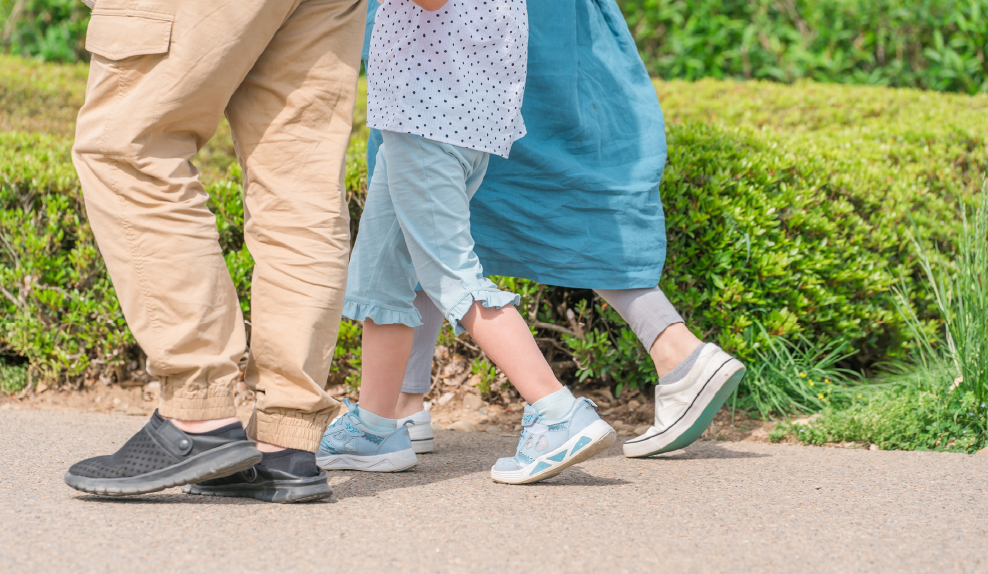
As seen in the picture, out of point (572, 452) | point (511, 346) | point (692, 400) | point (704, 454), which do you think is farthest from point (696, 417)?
point (511, 346)

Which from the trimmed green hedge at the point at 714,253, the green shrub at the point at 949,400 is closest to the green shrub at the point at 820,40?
the trimmed green hedge at the point at 714,253

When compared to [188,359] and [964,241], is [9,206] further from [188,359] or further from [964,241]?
[964,241]

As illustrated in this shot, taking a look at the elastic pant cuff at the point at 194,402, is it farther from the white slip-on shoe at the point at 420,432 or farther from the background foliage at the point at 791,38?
the background foliage at the point at 791,38

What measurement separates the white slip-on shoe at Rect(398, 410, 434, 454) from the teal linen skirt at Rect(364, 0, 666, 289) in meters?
0.56

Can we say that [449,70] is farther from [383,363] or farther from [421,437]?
[421,437]

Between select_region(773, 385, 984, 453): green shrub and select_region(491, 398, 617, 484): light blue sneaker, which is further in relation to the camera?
select_region(773, 385, 984, 453): green shrub

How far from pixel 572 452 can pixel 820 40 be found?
6.81 m

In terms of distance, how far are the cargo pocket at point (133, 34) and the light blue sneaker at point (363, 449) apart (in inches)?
48.5

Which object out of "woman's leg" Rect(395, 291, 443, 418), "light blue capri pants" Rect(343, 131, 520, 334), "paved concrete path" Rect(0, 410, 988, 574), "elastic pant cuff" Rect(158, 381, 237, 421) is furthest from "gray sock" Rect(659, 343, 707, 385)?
"elastic pant cuff" Rect(158, 381, 237, 421)

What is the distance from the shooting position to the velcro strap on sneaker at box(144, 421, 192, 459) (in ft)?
6.56

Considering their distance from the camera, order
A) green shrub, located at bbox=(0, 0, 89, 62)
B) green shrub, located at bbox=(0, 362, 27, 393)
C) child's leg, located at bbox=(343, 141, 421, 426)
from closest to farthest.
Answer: child's leg, located at bbox=(343, 141, 421, 426), green shrub, located at bbox=(0, 362, 27, 393), green shrub, located at bbox=(0, 0, 89, 62)

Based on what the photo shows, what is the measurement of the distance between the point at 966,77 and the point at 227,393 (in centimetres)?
741

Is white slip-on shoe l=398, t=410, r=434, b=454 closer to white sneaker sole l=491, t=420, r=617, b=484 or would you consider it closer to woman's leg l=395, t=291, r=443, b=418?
woman's leg l=395, t=291, r=443, b=418

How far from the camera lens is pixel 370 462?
2600mm
